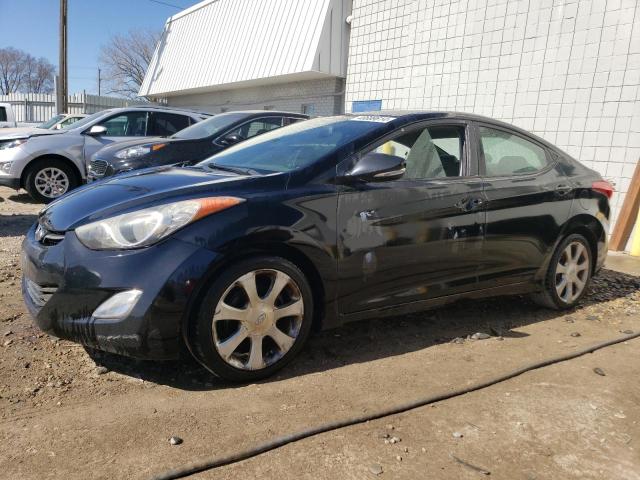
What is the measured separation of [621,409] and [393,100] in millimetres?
8244

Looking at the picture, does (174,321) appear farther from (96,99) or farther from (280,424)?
(96,99)

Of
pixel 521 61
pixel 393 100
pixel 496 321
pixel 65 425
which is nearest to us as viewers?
pixel 65 425

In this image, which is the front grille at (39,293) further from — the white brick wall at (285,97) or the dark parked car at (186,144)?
the white brick wall at (285,97)

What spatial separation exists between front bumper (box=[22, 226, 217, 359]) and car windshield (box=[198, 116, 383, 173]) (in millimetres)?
952

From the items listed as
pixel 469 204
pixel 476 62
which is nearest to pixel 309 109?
pixel 476 62

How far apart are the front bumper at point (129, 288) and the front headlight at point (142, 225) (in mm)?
49

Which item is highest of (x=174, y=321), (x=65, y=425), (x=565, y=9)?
(x=565, y=9)

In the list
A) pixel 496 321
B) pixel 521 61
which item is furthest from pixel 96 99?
pixel 496 321

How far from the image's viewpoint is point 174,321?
2.69 meters

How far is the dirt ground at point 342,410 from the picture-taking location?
2.33 meters

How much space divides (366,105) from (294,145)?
25.5 feet

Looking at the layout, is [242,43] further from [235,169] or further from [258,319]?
[258,319]

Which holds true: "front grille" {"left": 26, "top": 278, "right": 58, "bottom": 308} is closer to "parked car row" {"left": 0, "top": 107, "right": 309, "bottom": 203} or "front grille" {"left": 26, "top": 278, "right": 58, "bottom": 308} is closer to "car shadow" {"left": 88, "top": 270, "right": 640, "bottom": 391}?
"car shadow" {"left": 88, "top": 270, "right": 640, "bottom": 391}

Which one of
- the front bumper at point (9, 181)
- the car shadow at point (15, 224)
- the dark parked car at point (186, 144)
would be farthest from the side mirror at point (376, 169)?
the front bumper at point (9, 181)
